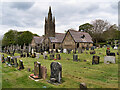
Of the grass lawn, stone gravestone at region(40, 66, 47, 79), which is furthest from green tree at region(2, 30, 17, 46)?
stone gravestone at region(40, 66, 47, 79)

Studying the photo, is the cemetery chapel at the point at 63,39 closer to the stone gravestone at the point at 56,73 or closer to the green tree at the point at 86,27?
the green tree at the point at 86,27

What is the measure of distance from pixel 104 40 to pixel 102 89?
50783mm

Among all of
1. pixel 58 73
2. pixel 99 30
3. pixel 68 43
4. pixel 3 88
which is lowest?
pixel 3 88

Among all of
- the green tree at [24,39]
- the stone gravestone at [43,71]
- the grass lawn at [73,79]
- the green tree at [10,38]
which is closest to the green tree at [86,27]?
the green tree at [24,39]

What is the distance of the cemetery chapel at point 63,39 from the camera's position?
3706 cm

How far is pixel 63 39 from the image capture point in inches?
1583

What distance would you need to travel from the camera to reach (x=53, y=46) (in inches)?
1828

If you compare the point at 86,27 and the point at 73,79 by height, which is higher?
the point at 86,27

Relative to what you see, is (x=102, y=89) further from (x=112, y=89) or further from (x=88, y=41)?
(x=88, y=41)

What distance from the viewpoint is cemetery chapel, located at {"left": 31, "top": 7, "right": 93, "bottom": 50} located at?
37.1 metres

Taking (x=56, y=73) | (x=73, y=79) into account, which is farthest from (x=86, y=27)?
(x=56, y=73)

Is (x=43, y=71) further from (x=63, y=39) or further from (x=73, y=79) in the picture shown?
(x=63, y=39)

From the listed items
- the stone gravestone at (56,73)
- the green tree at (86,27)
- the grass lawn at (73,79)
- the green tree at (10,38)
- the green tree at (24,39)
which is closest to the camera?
the grass lawn at (73,79)

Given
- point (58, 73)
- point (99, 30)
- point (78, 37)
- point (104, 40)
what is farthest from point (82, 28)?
point (58, 73)
